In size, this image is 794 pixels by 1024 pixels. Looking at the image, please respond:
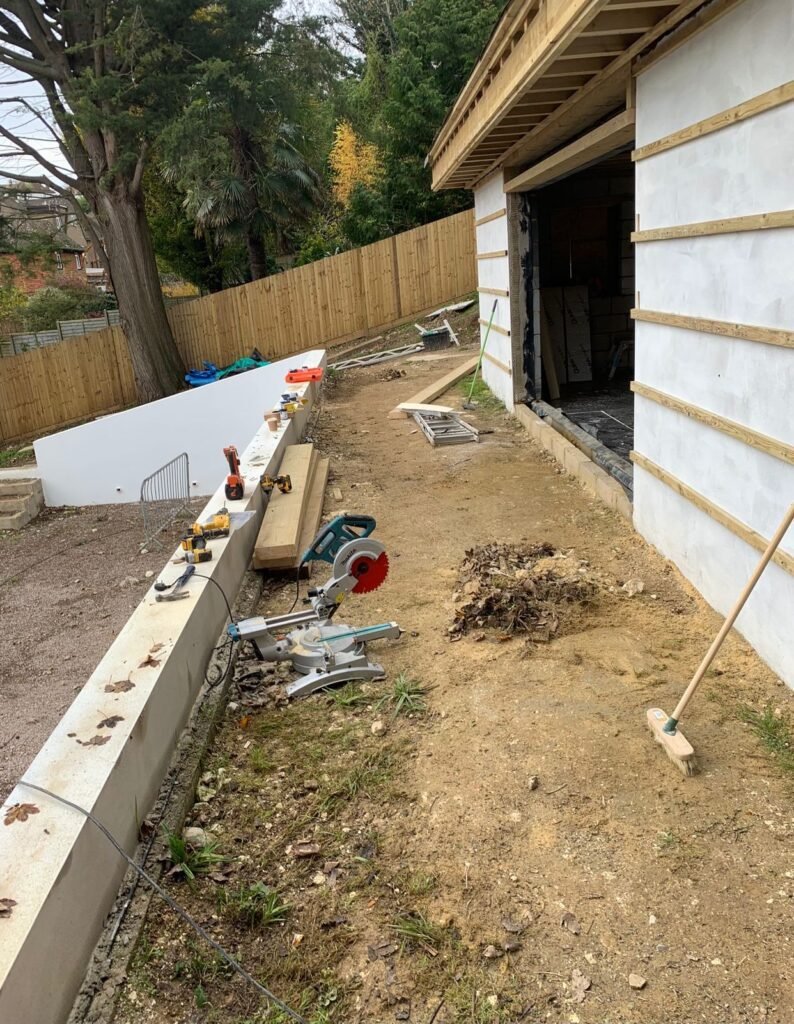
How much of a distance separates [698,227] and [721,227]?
0.31 metres

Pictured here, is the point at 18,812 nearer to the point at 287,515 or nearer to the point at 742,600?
the point at 742,600

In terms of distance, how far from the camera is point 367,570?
4230mm

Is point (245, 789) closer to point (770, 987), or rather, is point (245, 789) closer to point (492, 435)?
point (770, 987)

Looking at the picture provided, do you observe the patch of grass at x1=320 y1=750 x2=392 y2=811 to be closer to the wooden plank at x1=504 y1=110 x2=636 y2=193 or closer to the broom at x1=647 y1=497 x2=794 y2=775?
the broom at x1=647 y1=497 x2=794 y2=775

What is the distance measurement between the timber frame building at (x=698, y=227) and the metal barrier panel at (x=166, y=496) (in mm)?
7892

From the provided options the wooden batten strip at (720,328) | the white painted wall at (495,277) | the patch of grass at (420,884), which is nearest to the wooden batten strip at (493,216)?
the white painted wall at (495,277)

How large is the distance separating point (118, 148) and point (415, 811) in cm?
1554

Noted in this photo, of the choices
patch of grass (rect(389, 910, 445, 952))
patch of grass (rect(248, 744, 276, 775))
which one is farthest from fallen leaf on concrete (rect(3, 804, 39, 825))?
patch of grass (rect(389, 910, 445, 952))

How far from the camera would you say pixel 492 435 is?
9633 mm

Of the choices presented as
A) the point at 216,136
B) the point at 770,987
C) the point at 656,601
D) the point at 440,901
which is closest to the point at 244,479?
the point at 656,601

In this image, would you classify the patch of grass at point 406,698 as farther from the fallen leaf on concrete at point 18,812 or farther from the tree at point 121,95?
the tree at point 121,95

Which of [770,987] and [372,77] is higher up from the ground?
[372,77]

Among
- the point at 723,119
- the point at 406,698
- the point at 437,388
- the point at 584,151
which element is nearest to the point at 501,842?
the point at 406,698

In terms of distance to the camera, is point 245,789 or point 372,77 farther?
point 372,77
